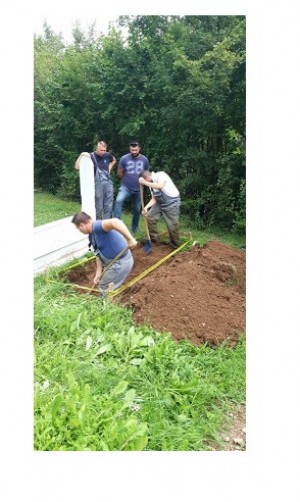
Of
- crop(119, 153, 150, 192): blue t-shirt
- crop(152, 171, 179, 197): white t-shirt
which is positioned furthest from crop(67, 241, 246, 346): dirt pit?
crop(119, 153, 150, 192): blue t-shirt

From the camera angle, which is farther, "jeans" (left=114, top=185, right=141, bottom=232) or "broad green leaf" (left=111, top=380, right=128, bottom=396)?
"jeans" (left=114, top=185, right=141, bottom=232)

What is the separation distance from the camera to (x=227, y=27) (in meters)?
2.78

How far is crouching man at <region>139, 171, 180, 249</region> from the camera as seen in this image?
3.37 metres

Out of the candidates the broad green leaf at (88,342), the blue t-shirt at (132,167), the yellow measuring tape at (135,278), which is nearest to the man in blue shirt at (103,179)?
the blue t-shirt at (132,167)

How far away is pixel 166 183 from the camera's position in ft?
11.1

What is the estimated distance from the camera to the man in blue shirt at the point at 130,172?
130 inches

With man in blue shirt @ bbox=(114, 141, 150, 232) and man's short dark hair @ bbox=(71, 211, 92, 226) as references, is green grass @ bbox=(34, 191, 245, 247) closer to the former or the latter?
Result: man's short dark hair @ bbox=(71, 211, 92, 226)

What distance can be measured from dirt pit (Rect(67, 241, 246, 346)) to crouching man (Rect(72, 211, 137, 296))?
5.0 inches

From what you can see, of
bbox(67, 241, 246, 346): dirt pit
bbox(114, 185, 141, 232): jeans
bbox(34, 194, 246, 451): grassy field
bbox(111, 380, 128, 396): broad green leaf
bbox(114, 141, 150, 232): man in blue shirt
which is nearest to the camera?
bbox(34, 194, 246, 451): grassy field

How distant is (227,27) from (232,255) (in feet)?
4.93

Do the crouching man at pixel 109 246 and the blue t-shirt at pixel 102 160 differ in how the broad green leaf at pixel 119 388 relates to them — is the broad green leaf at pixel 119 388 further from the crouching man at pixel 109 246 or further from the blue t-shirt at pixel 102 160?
the blue t-shirt at pixel 102 160
